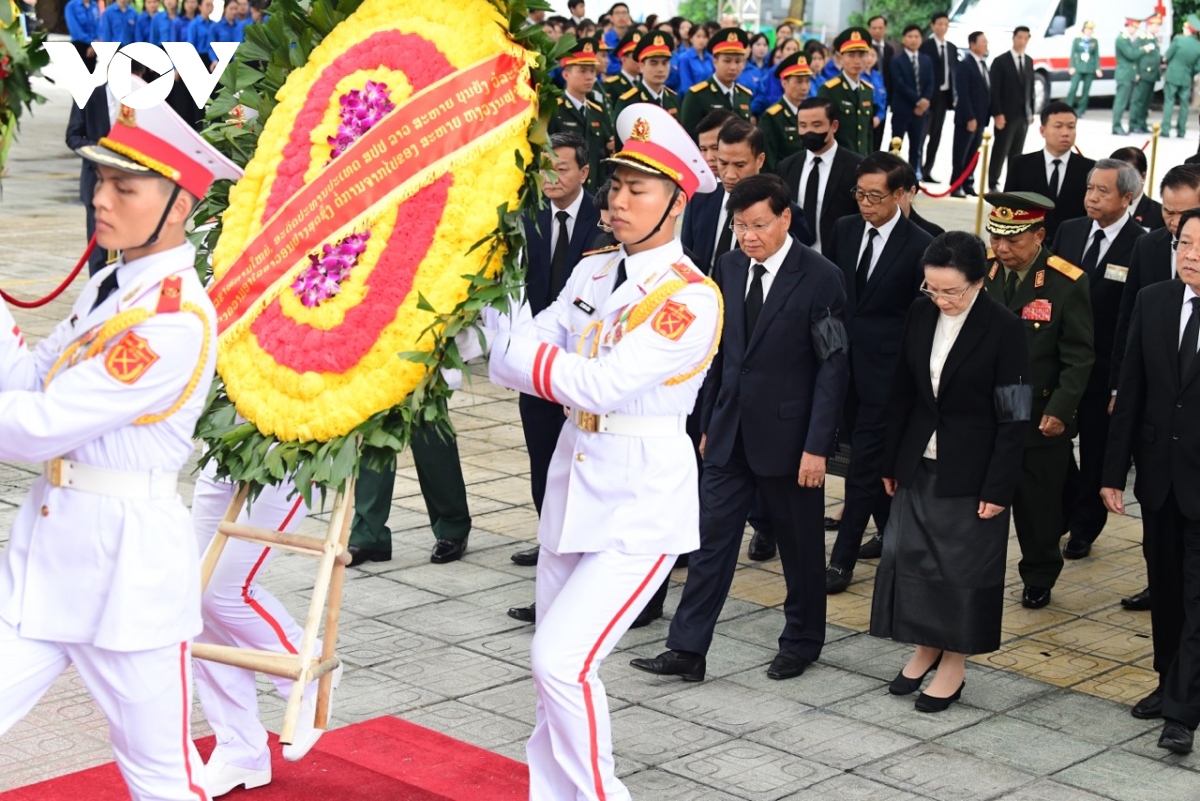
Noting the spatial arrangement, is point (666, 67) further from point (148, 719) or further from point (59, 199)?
point (148, 719)

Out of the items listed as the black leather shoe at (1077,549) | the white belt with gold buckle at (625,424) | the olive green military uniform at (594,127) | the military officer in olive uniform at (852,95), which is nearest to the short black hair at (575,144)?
the white belt with gold buckle at (625,424)

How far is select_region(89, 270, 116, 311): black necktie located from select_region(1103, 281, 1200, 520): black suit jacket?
3728mm

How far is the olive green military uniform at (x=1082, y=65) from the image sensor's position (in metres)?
29.1

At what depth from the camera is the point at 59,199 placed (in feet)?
62.4

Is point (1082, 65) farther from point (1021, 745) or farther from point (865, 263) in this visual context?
point (1021, 745)

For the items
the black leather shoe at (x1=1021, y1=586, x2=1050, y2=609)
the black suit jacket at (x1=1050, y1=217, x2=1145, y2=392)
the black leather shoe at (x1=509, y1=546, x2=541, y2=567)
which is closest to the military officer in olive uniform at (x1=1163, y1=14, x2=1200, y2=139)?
the black suit jacket at (x1=1050, y1=217, x2=1145, y2=392)

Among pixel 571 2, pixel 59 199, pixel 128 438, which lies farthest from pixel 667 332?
pixel 571 2

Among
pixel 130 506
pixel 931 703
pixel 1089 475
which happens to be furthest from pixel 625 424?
pixel 1089 475

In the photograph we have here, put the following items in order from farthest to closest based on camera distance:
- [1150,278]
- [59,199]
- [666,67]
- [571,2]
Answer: [571,2]
[59,199]
[666,67]
[1150,278]

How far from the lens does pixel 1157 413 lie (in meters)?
6.05

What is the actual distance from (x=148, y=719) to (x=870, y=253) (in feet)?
14.9

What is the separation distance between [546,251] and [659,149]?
262cm

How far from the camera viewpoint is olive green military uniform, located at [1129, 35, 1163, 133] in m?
28.9

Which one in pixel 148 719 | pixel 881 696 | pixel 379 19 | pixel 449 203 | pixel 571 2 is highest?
pixel 571 2
